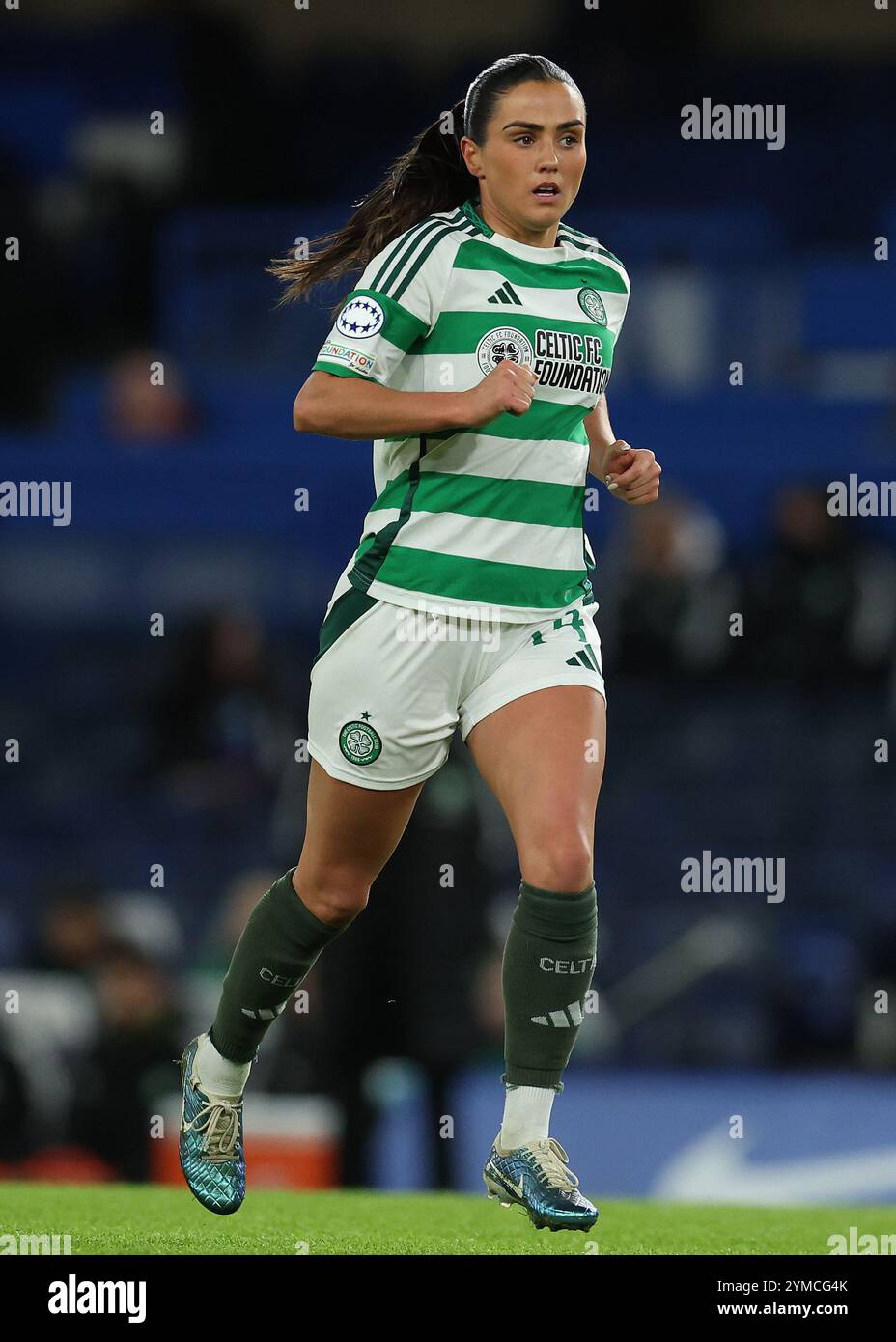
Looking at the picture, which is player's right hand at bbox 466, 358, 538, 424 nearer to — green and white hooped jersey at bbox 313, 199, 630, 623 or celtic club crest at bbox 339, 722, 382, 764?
green and white hooped jersey at bbox 313, 199, 630, 623

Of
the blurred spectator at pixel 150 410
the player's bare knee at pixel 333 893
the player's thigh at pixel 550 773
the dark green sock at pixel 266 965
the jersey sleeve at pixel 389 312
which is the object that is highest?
the blurred spectator at pixel 150 410

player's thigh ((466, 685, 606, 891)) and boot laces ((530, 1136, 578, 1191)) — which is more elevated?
player's thigh ((466, 685, 606, 891))

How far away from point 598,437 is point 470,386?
44 cm

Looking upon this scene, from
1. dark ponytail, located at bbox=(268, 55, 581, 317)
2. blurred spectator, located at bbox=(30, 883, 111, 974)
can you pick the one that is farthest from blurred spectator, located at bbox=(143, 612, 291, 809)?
dark ponytail, located at bbox=(268, 55, 581, 317)

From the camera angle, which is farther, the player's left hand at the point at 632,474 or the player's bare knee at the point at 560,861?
the player's left hand at the point at 632,474

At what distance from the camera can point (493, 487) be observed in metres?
4.09

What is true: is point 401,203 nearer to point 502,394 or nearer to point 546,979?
point 502,394

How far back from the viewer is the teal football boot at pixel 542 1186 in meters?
3.83

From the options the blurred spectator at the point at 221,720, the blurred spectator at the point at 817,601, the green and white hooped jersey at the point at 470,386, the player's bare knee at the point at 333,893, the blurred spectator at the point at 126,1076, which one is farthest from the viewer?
the blurred spectator at the point at 817,601

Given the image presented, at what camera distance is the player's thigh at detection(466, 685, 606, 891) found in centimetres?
394

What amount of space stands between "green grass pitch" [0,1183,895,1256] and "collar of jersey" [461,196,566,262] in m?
2.05

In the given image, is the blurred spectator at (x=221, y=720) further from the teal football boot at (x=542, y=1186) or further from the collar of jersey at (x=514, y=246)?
the teal football boot at (x=542, y=1186)

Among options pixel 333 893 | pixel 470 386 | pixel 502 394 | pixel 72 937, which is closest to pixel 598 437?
pixel 470 386

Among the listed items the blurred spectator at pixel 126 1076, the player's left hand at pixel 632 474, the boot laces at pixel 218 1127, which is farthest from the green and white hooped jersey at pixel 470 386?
the blurred spectator at pixel 126 1076
